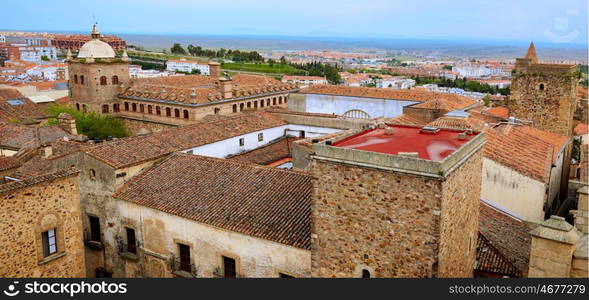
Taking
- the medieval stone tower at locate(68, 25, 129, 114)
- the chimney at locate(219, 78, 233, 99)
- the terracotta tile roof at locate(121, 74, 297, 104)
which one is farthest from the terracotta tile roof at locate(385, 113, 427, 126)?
the medieval stone tower at locate(68, 25, 129, 114)

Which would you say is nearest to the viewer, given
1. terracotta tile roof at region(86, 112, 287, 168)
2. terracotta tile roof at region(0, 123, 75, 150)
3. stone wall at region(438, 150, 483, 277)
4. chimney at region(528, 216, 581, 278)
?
chimney at region(528, 216, 581, 278)

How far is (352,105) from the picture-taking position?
118 ft

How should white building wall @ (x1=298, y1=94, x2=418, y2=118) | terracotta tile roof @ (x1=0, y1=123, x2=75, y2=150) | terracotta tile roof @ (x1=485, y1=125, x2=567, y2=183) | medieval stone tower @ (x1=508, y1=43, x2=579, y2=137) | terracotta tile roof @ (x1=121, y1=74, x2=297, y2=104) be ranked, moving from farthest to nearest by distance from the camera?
terracotta tile roof @ (x1=121, y1=74, x2=297, y2=104), white building wall @ (x1=298, y1=94, x2=418, y2=118), terracotta tile roof @ (x1=0, y1=123, x2=75, y2=150), medieval stone tower @ (x1=508, y1=43, x2=579, y2=137), terracotta tile roof @ (x1=485, y1=125, x2=567, y2=183)

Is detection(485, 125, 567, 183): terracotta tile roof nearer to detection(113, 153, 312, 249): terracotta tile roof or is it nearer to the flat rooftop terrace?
the flat rooftop terrace

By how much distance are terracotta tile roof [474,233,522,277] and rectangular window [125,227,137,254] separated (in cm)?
1208

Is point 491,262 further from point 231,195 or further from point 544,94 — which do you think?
point 544,94

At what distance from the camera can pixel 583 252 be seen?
8328 millimetres

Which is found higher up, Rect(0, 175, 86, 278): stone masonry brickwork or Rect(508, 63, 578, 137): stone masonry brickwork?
Rect(508, 63, 578, 137): stone masonry brickwork

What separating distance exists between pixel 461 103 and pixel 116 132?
27.9 meters

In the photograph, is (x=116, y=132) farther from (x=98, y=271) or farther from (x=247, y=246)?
(x=247, y=246)

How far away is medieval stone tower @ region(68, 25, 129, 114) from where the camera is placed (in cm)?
4506

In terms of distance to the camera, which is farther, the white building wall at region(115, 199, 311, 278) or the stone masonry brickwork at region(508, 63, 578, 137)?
the stone masonry brickwork at region(508, 63, 578, 137)

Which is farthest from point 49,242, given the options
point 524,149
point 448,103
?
point 448,103

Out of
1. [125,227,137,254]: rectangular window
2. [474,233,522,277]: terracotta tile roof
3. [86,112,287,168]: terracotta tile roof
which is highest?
[86,112,287,168]: terracotta tile roof
